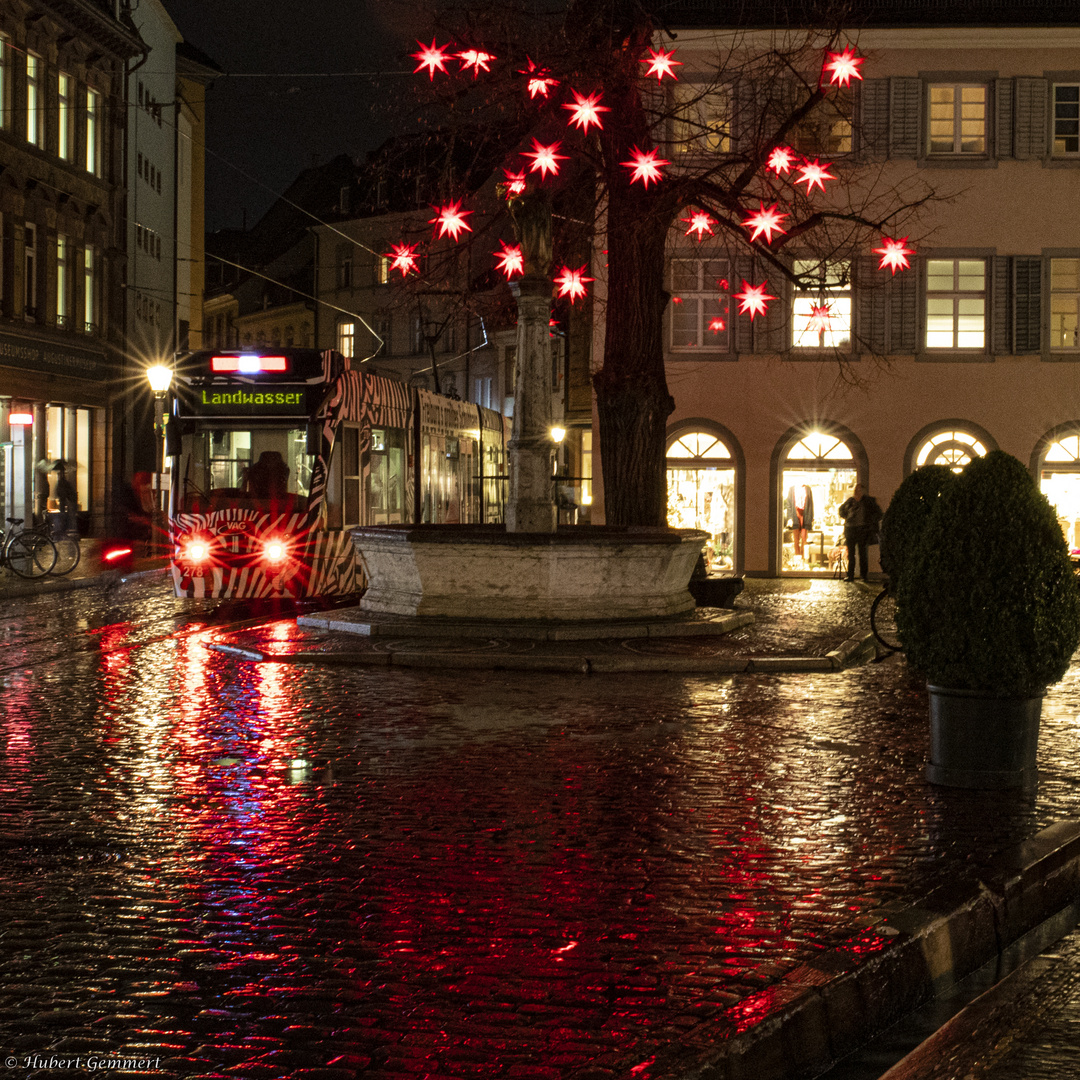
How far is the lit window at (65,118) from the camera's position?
3891 cm

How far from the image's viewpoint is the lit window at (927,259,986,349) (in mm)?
29203

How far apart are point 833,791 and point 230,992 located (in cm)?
412

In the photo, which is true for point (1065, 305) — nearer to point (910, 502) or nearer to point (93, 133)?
point (910, 502)

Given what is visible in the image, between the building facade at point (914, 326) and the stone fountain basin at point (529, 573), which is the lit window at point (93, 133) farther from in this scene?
the stone fountain basin at point (529, 573)

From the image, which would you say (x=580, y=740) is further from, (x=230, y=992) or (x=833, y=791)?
(x=230, y=992)

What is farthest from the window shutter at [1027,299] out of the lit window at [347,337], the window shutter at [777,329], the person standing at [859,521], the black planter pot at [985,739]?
the lit window at [347,337]

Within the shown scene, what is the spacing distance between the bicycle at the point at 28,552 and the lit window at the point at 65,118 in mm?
17248

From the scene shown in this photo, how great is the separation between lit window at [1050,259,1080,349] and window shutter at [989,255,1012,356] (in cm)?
83

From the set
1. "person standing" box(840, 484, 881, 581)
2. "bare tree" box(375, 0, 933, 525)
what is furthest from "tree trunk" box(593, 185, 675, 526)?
"person standing" box(840, 484, 881, 581)

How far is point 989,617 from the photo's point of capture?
25.5ft

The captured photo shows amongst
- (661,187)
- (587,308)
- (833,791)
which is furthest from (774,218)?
(587,308)

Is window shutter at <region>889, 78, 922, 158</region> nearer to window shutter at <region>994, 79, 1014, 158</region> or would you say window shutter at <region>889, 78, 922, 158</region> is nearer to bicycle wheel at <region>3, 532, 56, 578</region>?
window shutter at <region>994, 79, 1014, 158</region>

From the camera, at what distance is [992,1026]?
15.3ft

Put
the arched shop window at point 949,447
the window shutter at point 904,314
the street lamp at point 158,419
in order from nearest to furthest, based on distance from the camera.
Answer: the window shutter at point 904,314 < the arched shop window at point 949,447 < the street lamp at point 158,419
